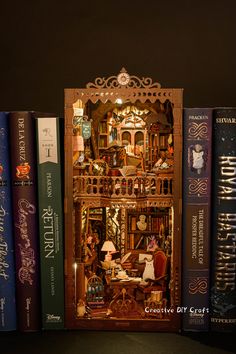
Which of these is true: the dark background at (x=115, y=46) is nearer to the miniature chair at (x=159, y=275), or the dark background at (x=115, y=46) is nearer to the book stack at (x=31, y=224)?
the book stack at (x=31, y=224)

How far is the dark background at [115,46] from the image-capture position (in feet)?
7.15

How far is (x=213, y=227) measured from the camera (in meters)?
1.84

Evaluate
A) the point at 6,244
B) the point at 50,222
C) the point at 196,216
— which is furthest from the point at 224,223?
the point at 6,244

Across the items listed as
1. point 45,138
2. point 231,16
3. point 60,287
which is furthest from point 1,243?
point 231,16

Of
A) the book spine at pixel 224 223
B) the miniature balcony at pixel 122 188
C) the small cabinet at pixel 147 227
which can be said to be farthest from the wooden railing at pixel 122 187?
the small cabinet at pixel 147 227

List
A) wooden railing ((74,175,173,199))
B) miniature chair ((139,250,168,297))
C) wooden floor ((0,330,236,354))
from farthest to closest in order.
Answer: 1. miniature chair ((139,250,168,297))
2. wooden railing ((74,175,173,199))
3. wooden floor ((0,330,236,354))

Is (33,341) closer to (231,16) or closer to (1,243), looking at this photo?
(1,243)

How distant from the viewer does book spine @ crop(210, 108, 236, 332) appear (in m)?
1.79

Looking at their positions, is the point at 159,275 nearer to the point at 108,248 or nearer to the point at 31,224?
the point at 108,248

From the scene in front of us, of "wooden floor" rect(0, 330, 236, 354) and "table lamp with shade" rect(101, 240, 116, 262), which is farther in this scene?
"table lamp with shade" rect(101, 240, 116, 262)

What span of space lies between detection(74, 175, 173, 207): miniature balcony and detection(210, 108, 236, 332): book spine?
0.20 metres

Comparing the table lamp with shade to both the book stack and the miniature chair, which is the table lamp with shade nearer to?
the miniature chair

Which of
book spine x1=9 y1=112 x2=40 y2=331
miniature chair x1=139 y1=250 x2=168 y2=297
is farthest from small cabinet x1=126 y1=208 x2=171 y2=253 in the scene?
book spine x1=9 y1=112 x2=40 y2=331

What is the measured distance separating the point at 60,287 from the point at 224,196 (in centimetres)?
76
